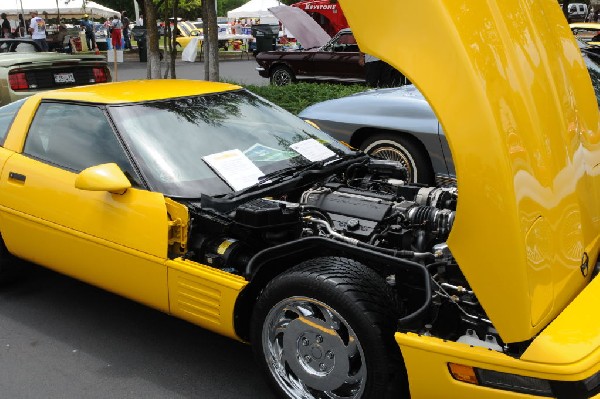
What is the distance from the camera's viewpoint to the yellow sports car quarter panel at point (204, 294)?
3.01 meters

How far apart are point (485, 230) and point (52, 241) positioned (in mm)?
2623

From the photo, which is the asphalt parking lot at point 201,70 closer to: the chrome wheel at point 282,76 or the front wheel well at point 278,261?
the chrome wheel at point 282,76

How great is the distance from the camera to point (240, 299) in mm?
3006

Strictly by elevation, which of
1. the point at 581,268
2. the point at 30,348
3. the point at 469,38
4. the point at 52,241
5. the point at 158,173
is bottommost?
the point at 30,348

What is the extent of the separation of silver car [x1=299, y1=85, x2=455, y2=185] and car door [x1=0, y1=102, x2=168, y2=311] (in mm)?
2822

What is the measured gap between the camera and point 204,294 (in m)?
3.10

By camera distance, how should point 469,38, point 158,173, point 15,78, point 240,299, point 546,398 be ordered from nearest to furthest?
point 546,398 → point 469,38 → point 240,299 → point 158,173 → point 15,78

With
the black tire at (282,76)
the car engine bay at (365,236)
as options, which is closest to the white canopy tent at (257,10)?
the black tire at (282,76)

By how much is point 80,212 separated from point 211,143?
841 mm

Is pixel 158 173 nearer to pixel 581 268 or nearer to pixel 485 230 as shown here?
pixel 485 230

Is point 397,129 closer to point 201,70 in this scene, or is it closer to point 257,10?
point 201,70

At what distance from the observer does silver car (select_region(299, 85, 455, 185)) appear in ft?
18.3

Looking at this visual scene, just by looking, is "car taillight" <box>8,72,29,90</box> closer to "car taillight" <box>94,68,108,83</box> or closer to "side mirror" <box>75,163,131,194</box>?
"car taillight" <box>94,68,108,83</box>

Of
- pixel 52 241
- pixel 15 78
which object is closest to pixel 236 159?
pixel 52 241
